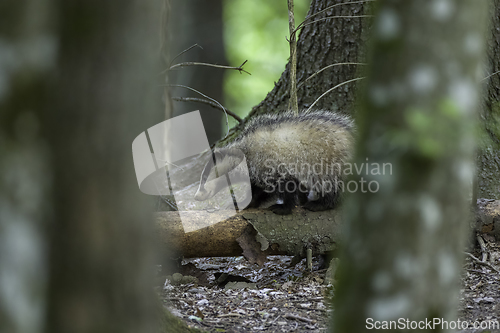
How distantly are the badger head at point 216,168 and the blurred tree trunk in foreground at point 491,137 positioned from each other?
288cm

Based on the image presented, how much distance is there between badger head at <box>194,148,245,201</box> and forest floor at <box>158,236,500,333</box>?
0.83 m

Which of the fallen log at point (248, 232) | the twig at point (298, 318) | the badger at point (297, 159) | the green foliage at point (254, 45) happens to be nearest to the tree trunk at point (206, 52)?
the green foliage at point (254, 45)

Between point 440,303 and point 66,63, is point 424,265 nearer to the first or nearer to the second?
point 440,303

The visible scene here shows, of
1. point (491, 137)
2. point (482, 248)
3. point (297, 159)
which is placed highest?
point (491, 137)

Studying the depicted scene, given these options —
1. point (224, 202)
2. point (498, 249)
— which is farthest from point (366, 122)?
point (224, 202)

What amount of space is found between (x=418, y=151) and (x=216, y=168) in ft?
12.8

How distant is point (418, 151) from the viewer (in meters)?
0.98

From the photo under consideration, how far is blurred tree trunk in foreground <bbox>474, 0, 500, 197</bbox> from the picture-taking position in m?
4.66

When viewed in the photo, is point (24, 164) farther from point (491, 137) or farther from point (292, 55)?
point (491, 137)

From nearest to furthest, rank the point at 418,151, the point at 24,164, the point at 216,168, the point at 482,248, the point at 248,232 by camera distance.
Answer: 1. the point at 24,164
2. the point at 418,151
3. the point at 248,232
4. the point at 482,248
5. the point at 216,168

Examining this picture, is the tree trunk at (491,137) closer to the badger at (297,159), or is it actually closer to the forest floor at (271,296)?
the forest floor at (271,296)

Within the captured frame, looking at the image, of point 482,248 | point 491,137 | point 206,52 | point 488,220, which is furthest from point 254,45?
point 482,248

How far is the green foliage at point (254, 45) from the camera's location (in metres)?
8.59

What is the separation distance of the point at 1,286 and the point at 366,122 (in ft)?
3.10
